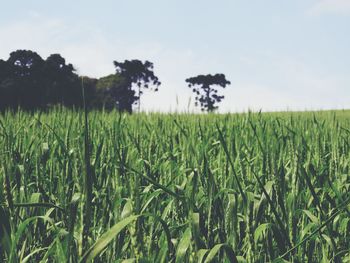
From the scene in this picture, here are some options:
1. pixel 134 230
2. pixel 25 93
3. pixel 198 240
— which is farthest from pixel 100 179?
pixel 25 93

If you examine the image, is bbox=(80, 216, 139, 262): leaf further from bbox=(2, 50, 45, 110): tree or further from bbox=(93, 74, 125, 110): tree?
bbox=(93, 74, 125, 110): tree

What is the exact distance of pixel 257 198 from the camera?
2160mm

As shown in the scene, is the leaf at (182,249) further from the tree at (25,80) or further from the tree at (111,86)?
the tree at (111,86)

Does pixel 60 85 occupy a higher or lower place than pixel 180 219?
higher

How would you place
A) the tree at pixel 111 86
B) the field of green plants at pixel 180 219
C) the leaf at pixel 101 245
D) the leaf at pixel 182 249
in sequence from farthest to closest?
1. the tree at pixel 111 86
2. the leaf at pixel 182 249
3. the field of green plants at pixel 180 219
4. the leaf at pixel 101 245

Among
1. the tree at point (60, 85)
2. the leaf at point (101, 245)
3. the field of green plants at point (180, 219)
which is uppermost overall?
the tree at point (60, 85)

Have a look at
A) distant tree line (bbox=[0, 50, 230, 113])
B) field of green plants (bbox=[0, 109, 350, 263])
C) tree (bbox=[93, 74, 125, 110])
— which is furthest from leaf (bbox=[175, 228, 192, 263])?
tree (bbox=[93, 74, 125, 110])

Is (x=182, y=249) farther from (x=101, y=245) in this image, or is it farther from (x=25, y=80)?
(x=25, y=80)

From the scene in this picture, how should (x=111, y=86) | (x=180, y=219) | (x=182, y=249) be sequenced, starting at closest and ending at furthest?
(x=182, y=249)
(x=180, y=219)
(x=111, y=86)

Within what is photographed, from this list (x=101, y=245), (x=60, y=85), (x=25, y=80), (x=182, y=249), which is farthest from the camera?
(x=60, y=85)

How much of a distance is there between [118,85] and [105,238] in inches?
1903

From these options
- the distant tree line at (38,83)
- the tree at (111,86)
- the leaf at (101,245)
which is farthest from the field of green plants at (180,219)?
the tree at (111,86)

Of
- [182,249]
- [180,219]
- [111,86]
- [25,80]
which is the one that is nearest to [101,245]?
[182,249]

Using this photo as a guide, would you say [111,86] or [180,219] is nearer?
[180,219]
